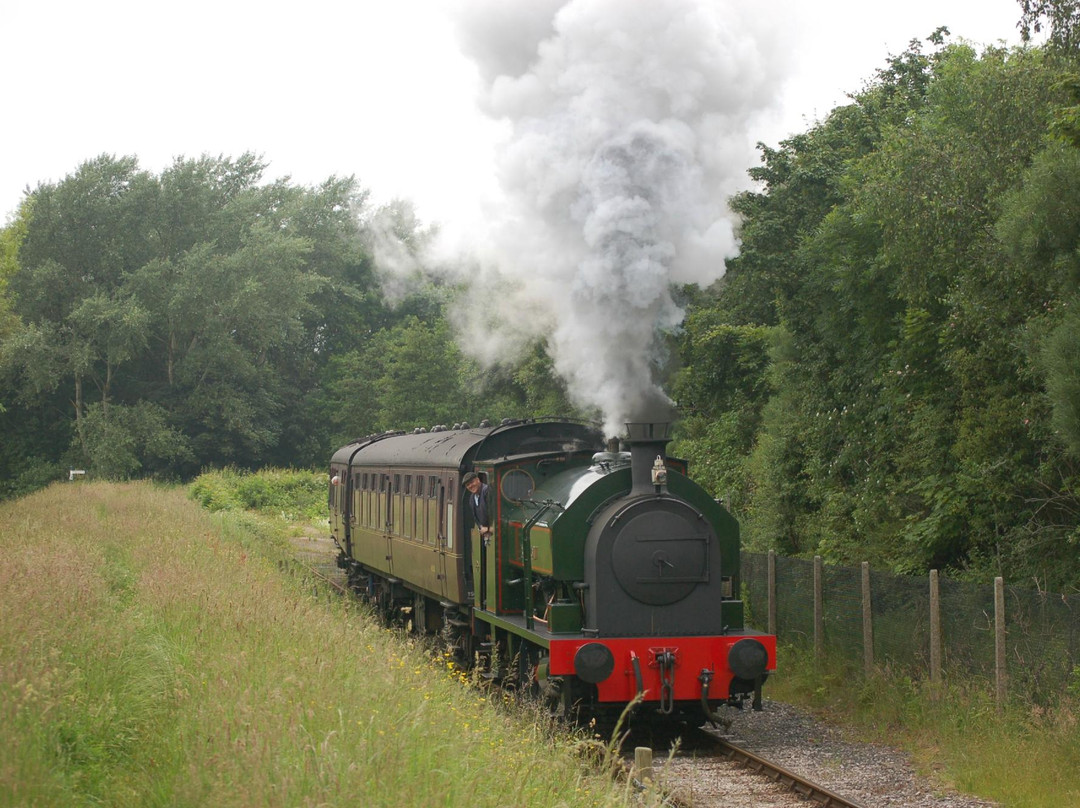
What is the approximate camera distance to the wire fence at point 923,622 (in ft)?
29.9

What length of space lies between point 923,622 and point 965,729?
1.85 meters

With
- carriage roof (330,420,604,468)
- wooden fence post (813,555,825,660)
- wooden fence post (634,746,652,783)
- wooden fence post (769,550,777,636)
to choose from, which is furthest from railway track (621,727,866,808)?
wooden fence post (769,550,777,636)

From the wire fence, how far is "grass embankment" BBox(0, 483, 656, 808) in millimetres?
3943

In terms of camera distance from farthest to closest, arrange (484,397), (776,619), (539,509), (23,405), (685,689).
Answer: (23,405)
(484,397)
(776,619)
(539,509)
(685,689)

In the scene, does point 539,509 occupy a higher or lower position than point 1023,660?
higher

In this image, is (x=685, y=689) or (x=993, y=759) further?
(x=685, y=689)

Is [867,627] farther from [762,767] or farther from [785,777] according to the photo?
[785,777]

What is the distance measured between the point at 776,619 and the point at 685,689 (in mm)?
4882

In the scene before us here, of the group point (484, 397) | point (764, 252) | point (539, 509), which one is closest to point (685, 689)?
point (539, 509)

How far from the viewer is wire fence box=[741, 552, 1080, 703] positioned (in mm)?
9109

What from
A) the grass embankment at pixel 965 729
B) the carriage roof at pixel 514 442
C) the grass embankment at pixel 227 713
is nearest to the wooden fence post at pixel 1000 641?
the grass embankment at pixel 965 729

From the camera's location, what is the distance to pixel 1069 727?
827 centimetres

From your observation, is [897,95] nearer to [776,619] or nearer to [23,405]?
[776,619]

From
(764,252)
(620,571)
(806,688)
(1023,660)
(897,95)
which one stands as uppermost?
(897,95)
